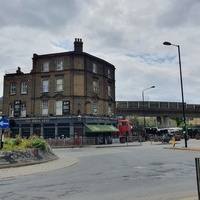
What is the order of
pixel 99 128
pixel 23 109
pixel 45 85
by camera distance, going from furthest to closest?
pixel 23 109
pixel 45 85
pixel 99 128

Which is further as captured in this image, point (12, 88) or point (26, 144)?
point (12, 88)

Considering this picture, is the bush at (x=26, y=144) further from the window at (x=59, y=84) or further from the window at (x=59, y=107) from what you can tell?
the window at (x=59, y=84)

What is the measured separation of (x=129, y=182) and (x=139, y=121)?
6866 centimetres

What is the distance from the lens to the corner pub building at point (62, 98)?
121 feet

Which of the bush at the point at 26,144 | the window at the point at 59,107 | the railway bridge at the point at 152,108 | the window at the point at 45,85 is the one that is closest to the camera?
the bush at the point at 26,144

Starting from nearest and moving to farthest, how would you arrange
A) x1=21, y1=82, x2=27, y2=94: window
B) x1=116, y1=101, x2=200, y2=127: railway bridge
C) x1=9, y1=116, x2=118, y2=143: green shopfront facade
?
1. x1=9, y1=116, x2=118, y2=143: green shopfront facade
2. x1=21, y1=82, x2=27, y2=94: window
3. x1=116, y1=101, x2=200, y2=127: railway bridge

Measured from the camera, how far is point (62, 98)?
37625 millimetres

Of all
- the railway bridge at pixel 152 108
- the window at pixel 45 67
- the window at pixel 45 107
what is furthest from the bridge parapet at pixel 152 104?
the window at pixel 45 67

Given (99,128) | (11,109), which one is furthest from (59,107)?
(11,109)

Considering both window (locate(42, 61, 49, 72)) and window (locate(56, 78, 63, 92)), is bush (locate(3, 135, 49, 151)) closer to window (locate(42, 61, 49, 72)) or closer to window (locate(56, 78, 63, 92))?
window (locate(56, 78, 63, 92))

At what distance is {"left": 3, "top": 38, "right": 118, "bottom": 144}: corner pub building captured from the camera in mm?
37000

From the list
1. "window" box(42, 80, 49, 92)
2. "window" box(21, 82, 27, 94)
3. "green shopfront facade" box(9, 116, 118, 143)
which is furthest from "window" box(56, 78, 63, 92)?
"window" box(21, 82, 27, 94)

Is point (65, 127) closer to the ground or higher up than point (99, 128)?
higher up

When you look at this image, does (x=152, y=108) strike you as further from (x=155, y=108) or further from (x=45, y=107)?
(x=45, y=107)
